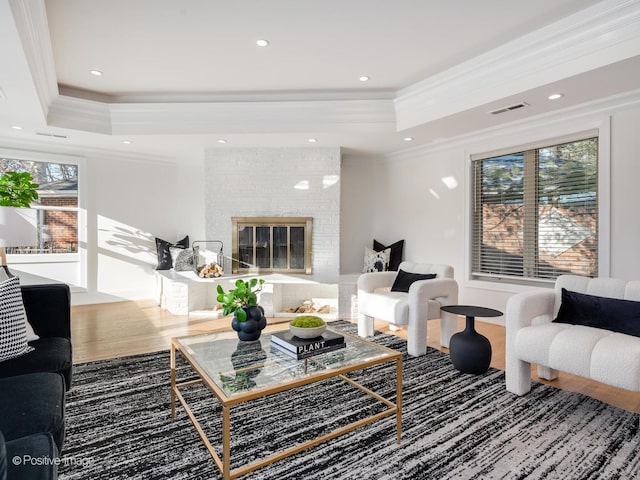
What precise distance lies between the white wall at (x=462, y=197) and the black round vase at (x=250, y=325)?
3.24 m

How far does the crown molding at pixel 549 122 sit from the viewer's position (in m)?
3.36

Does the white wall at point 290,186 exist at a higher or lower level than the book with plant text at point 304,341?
higher

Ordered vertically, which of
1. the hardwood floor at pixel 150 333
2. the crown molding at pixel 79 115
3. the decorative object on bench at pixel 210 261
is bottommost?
the hardwood floor at pixel 150 333

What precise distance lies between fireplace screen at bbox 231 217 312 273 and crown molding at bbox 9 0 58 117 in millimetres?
2444

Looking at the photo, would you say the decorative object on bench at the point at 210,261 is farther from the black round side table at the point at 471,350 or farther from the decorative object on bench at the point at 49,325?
the black round side table at the point at 471,350

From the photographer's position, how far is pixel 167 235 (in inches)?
236

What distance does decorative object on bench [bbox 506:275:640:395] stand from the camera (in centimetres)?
198

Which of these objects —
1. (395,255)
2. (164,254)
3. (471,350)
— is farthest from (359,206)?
(471,350)

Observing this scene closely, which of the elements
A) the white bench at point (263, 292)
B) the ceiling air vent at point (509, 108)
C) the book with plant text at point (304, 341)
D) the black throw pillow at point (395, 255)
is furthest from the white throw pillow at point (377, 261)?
the book with plant text at point (304, 341)

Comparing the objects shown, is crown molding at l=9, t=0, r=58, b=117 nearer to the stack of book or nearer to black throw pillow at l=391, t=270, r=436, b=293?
the stack of book

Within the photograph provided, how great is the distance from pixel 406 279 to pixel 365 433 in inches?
79.0

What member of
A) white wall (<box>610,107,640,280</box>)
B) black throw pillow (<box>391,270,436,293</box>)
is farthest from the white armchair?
white wall (<box>610,107,640,280</box>)

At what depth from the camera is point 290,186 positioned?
501 centimetres

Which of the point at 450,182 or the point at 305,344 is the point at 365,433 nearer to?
the point at 305,344
